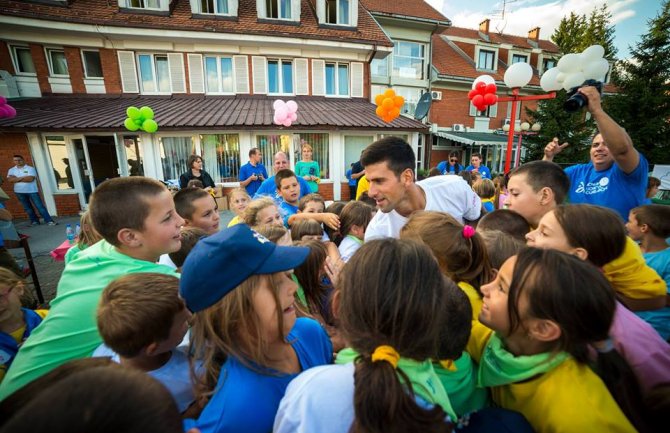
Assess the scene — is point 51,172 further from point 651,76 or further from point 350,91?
point 651,76

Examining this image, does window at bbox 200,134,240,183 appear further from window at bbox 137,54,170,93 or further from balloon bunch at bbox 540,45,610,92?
balloon bunch at bbox 540,45,610,92

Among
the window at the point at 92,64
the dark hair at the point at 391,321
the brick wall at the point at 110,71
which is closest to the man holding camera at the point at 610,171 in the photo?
the dark hair at the point at 391,321

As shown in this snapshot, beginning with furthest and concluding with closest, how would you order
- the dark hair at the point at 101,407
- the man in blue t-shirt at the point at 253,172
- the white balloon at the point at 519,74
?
the man in blue t-shirt at the point at 253,172 → the white balloon at the point at 519,74 → the dark hair at the point at 101,407

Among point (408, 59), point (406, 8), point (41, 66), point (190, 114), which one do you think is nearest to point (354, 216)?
point (190, 114)

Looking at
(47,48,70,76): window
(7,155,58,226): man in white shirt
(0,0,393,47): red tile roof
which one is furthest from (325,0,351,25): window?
(7,155,58,226): man in white shirt

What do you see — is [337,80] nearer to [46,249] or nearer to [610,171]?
[46,249]

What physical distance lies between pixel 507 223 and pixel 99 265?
2802mm

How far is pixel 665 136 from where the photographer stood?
12750 millimetres

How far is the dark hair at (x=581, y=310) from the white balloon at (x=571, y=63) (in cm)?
392

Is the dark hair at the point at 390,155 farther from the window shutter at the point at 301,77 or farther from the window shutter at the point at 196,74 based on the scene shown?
the window shutter at the point at 196,74

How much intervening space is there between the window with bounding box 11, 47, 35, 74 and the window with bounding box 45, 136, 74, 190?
10.2 feet

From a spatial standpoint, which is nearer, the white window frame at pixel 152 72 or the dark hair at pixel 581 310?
the dark hair at pixel 581 310

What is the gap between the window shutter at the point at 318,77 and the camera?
491 inches

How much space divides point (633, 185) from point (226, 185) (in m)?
11.6
